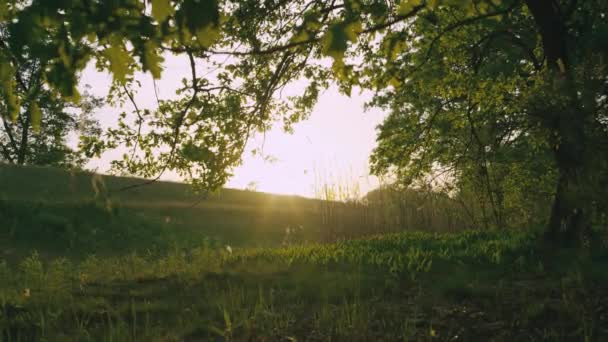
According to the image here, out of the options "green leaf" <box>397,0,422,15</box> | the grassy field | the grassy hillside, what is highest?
"green leaf" <box>397,0,422,15</box>

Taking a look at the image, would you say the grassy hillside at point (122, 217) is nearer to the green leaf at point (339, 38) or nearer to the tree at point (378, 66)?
the tree at point (378, 66)

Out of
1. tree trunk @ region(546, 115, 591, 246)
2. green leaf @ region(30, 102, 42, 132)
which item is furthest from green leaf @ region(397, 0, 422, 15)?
tree trunk @ region(546, 115, 591, 246)

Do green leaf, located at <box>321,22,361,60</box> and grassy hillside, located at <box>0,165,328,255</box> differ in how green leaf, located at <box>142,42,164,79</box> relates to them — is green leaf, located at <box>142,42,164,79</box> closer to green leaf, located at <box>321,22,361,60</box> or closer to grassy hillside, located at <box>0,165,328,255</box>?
green leaf, located at <box>321,22,361,60</box>

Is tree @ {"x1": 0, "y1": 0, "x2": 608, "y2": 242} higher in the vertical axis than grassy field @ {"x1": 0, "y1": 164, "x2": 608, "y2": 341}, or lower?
higher

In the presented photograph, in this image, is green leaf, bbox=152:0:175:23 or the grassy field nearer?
green leaf, bbox=152:0:175:23

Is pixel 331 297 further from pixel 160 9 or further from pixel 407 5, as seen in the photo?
pixel 160 9

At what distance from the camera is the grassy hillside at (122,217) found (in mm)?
14703

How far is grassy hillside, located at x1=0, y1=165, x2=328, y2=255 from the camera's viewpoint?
48.2ft

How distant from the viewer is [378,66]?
7.96m

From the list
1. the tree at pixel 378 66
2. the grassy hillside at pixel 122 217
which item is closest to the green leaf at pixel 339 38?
the tree at pixel 378 66

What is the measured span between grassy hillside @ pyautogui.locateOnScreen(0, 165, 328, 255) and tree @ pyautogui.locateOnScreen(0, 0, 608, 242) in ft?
11.0

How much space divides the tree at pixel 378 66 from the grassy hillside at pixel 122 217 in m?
3.35

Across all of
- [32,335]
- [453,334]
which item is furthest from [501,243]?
[32,335]

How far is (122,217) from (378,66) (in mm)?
12953
